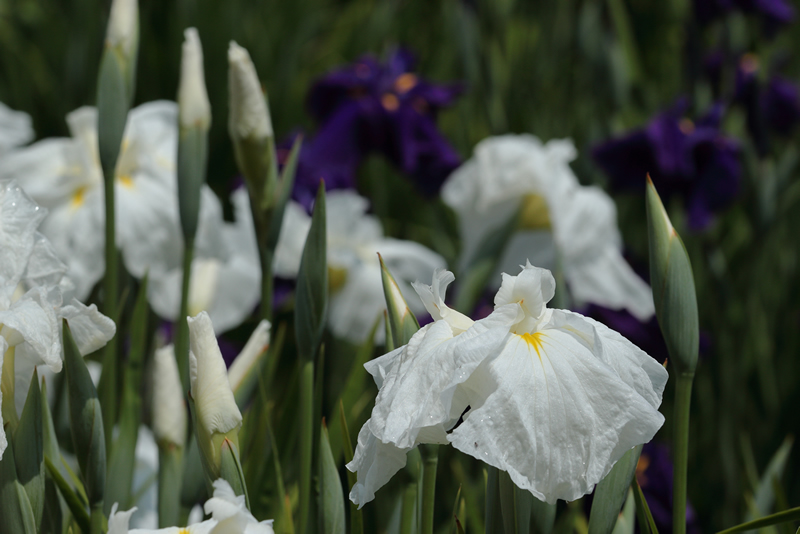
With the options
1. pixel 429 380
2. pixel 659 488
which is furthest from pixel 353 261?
pixel 429 380

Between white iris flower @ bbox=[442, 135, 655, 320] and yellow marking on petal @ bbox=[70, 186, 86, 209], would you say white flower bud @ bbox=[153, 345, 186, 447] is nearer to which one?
yellow marking on petal @ bbox=[70, 186, 86, 209]

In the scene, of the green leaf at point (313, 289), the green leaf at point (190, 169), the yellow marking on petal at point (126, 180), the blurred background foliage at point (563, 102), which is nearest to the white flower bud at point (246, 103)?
the green leaf at point (190, 169)

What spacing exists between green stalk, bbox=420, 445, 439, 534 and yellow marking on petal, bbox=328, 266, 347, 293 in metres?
0.72

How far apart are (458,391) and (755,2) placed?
1.59 metres

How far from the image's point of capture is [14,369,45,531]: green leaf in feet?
1.52

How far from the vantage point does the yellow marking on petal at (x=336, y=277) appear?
1192mm

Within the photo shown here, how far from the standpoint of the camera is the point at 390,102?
60.3 inches

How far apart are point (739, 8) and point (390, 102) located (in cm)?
82

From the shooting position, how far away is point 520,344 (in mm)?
415

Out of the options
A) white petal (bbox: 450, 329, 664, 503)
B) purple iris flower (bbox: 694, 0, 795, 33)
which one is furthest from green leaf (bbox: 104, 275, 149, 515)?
purple iris flower (bbox: 694, 0, 795, 33)

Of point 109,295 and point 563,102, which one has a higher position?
point 109,295

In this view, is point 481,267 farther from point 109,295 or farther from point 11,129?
point 11,129

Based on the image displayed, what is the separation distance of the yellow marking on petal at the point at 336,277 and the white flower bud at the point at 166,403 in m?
0.61

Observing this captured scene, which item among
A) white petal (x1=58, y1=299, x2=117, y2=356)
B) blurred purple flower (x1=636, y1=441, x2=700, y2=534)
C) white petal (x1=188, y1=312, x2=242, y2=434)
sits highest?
white petal (x1=58, y1=299, x2=117, y2=356)
